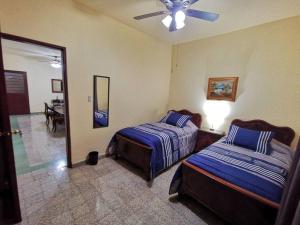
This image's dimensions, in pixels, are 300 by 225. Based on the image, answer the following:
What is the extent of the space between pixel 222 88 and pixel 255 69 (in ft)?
2.20

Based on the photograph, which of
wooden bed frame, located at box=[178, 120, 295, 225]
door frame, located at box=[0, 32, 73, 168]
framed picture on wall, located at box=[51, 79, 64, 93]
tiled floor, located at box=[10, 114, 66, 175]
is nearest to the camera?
wooden bed frame, located at box=[178, 120, 295, 225]

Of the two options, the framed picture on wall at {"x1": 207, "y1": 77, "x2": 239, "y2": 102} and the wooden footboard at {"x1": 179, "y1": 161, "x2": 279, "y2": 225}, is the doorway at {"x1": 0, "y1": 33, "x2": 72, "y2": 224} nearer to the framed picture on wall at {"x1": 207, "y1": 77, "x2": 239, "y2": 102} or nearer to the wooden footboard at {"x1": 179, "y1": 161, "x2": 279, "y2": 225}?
the wooden footboard at {"x1": 179, "y1": 161, "x2": 279, "y2": 225}

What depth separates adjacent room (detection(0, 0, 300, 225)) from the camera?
1612 mm

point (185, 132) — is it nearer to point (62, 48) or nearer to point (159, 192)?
point (159, 192)

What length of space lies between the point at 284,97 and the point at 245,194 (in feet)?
6.98

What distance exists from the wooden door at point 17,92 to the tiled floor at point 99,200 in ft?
19.1

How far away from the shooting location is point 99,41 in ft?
8.87

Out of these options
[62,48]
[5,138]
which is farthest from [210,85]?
[5,138]

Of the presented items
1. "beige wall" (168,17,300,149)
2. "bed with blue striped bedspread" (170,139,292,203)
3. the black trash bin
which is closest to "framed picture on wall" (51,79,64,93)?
the black trash bin

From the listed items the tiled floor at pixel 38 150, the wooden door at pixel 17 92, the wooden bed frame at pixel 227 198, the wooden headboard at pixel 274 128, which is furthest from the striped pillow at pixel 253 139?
the wooden door at pixel 17 92

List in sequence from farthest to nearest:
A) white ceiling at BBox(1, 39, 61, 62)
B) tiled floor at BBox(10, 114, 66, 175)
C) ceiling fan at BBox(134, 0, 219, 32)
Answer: white ceiling at BBox(1, 39, 61, 62)
tiled floor at BBox(10, 114, 66, 175)
ceiling fan at BBox(134, 0, 219, 32)

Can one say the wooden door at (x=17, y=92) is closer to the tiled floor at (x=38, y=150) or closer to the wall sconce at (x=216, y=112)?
the tiled floor at (x=38, y=150)

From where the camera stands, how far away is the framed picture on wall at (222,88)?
3.09 meters

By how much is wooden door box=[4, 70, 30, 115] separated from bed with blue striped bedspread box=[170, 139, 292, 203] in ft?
25.6
